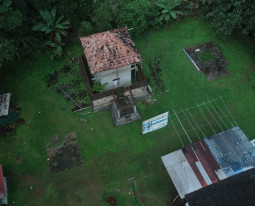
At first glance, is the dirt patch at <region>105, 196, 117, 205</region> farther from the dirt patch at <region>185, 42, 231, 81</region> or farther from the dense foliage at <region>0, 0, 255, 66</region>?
the dirt patch at <region>185, 42, 231, 81</region>

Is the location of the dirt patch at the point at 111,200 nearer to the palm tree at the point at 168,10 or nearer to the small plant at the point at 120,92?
the small plant at the point at 120,92

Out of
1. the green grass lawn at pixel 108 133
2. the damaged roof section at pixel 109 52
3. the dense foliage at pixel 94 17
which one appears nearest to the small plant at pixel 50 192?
the green grass lawn at pixel 108 133

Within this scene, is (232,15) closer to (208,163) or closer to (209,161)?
(209,161)

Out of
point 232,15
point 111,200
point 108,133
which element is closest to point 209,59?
point 232,15

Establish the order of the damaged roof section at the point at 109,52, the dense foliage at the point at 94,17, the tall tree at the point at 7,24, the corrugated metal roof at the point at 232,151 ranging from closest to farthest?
the corrugated metal roof at the point at 232,151
the tall tree at the point at 7,24
the damaged roof section at the point at 109,52
the dense foliage at the point at 94,17

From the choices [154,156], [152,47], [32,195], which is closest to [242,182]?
[154,156]

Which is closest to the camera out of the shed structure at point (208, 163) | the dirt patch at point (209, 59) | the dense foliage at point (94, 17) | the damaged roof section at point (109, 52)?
the shed structure at point (208, 163)
